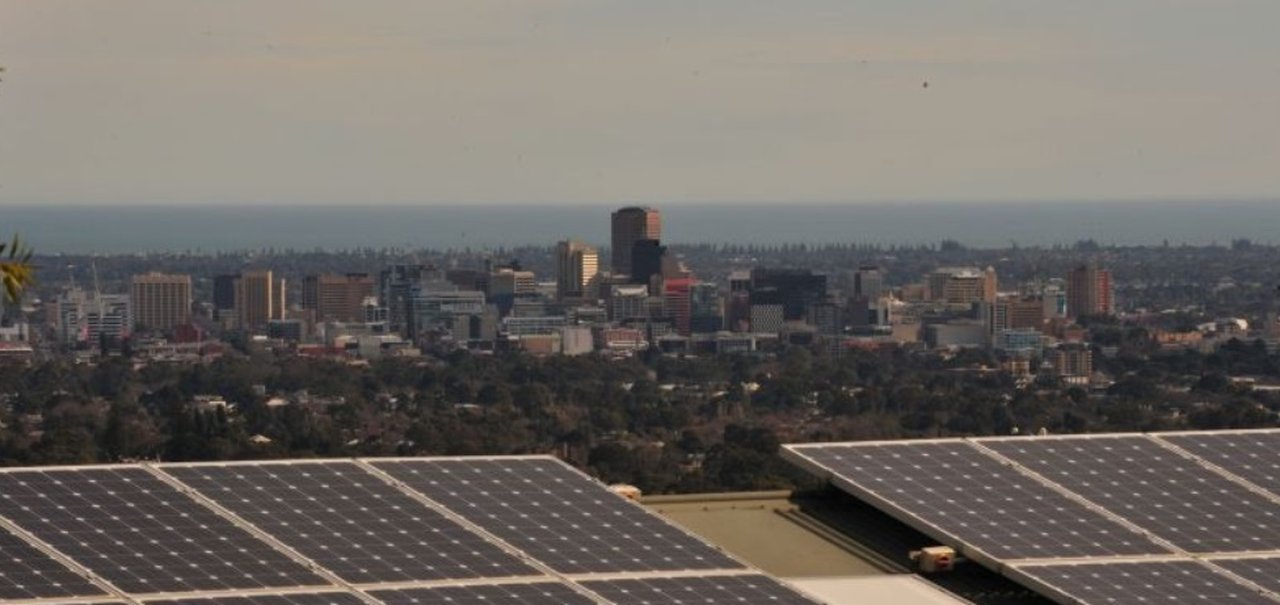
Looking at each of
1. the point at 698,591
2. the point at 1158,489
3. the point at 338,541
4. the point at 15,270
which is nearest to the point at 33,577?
the point at 338,541

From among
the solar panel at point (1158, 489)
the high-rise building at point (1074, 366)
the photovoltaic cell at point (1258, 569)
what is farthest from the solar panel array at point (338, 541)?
the high-rise building at point (1074, 366)

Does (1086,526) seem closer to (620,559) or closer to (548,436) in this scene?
(620,559)

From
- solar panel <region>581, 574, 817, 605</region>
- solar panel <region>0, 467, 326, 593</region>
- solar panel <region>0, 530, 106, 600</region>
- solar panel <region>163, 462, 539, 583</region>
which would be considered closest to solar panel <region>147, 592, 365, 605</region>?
solar panel <region>0, 467, 326, 593</region>

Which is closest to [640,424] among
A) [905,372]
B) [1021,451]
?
[905,372]

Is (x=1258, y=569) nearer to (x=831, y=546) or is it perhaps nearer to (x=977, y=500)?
(x=977, y=500)

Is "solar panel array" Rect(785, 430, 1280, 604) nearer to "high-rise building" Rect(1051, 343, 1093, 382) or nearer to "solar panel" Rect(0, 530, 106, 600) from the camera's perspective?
"solar panel" Rect(0, 530, 106, 600)
